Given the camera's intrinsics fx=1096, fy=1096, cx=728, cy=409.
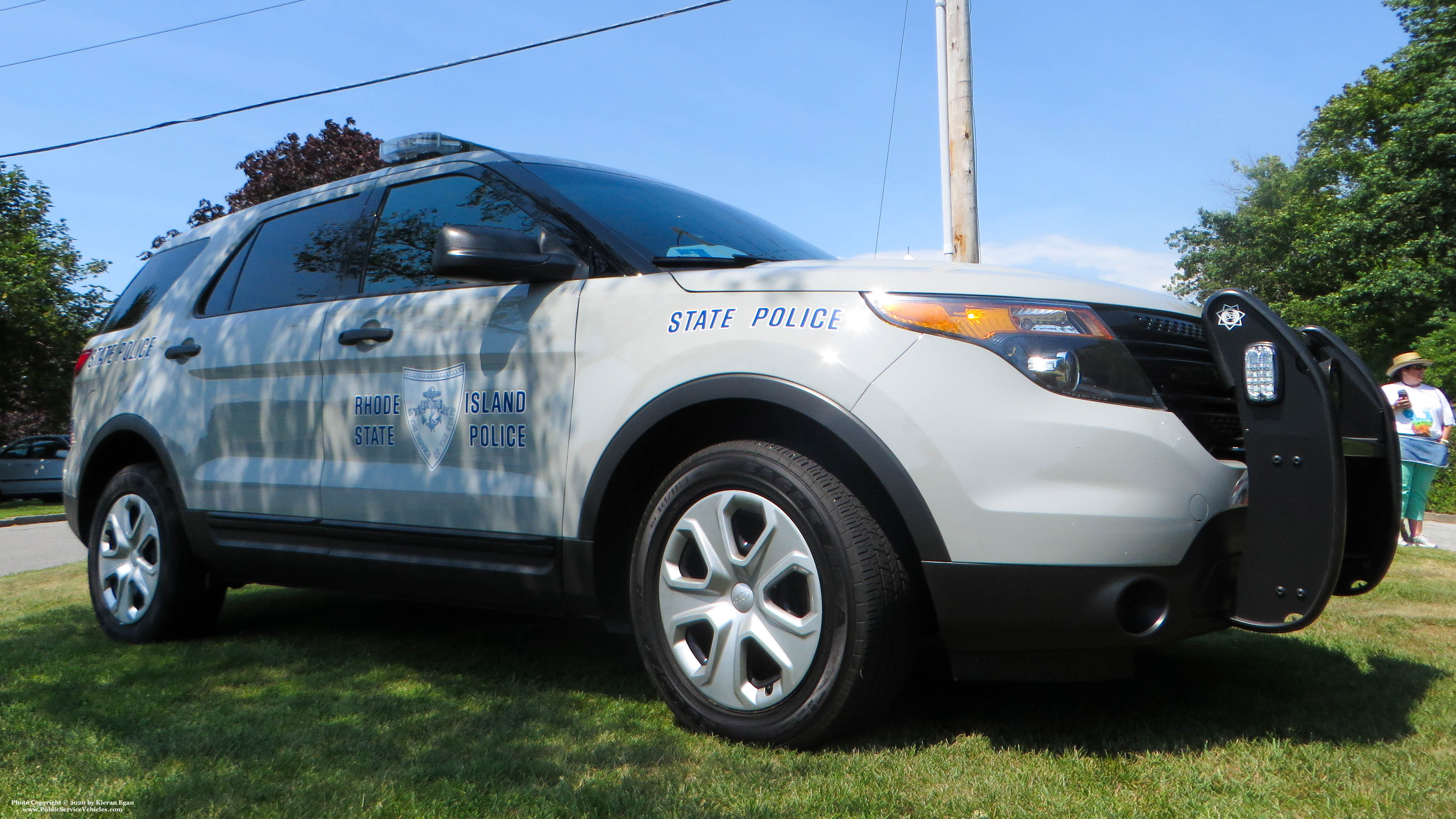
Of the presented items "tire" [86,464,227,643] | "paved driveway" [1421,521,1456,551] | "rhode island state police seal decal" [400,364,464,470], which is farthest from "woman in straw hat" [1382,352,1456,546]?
"tire" [86,464,227,643]

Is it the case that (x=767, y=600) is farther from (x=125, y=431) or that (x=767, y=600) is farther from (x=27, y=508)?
(x=27, y=508)

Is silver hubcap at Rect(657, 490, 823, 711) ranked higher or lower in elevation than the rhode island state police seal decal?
lower

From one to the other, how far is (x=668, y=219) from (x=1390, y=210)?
28.9m

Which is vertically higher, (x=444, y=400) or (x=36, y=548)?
(x=444, y=400)

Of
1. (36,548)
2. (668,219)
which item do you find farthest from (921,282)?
(36,548)

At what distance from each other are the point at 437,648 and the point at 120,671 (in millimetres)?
1128

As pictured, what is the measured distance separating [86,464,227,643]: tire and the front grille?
3.81 m

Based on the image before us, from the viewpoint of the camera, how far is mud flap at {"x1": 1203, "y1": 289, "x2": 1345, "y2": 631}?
2531mm

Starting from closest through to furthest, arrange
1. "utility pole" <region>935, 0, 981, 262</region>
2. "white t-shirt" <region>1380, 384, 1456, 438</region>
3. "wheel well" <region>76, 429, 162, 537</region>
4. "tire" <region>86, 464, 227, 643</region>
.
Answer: "tire" <region>86, 464, 227, 643</region>, "wheel well" <region>76, 429, 162, 537</region>, "utility pole" <region>935, 0, 981, 262</region>, "white t-shirt" <region>1380, 384, 1456, 438</region>

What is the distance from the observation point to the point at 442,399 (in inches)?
141

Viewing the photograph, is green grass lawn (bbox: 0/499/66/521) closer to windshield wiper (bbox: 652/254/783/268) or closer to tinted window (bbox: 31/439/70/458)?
tinted window (bbox: 31/439/70/458)

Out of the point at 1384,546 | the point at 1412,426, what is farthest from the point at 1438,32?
the point at 1384,546

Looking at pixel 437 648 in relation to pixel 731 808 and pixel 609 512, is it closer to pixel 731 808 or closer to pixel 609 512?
pixel 609 512

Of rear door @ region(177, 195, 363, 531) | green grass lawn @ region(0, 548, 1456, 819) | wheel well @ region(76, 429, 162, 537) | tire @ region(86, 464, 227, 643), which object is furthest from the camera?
wheel well @ region(76, 429, 162, 537)
